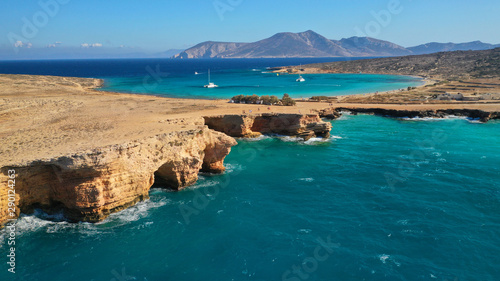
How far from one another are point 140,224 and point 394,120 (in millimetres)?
49595

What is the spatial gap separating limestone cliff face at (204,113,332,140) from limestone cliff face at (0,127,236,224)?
57.4ft

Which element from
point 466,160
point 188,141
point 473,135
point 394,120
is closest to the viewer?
point 188,141

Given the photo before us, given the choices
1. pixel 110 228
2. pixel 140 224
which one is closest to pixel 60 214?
pixel 110 228

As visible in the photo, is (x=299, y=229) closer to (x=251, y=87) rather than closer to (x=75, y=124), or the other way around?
(x=75, y=124)

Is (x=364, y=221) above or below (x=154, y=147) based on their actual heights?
below

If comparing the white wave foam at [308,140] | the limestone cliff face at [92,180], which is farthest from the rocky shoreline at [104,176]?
the white wave foam at [308,140]

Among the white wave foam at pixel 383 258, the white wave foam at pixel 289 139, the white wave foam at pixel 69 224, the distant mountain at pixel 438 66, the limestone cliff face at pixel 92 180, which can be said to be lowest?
the white wave foam at pixel 383 258

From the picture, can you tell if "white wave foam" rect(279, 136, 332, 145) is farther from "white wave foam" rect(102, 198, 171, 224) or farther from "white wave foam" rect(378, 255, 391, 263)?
"white wave foam" rect(378, 255, 391, 263)

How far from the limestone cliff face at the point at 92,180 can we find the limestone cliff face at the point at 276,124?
17.5 meters

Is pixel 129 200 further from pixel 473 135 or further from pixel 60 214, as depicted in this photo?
pixel 473 135

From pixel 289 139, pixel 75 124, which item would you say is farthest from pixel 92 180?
pixel 289 139

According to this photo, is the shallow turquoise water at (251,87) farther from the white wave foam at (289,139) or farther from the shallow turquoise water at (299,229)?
the shallow turquoise water at (299,229)

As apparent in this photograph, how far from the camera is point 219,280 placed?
16719mm

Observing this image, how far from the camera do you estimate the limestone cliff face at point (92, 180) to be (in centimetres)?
2081
